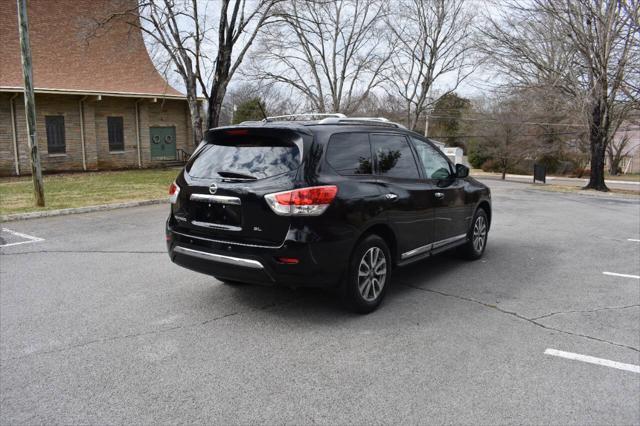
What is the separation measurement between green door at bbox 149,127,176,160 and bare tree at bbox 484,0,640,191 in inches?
688

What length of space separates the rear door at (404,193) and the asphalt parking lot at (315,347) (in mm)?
624

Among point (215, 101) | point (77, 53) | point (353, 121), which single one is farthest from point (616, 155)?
point (353, 121)

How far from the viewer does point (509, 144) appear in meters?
40.9

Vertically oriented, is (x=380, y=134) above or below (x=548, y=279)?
above

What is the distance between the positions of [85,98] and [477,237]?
903 inches

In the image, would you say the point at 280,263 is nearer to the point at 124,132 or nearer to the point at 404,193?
the point at 404,193

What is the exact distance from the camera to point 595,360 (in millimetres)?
4008

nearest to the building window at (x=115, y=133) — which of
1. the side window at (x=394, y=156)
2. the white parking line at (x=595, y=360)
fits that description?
the side window at (x=394, y=156)

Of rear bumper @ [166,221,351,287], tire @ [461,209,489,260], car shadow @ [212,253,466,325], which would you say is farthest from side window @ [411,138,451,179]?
rear bumper @ [166,221,351,287]

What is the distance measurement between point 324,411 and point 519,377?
4.92 feet

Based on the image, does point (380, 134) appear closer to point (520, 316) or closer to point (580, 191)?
point (520, 316)

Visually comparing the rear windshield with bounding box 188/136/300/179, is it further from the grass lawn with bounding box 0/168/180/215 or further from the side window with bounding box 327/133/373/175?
the grass lawn with bounding box 0/168/180/215

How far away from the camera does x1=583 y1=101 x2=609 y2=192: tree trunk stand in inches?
894

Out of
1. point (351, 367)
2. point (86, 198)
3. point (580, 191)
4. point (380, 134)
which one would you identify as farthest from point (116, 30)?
point (351, 367)
